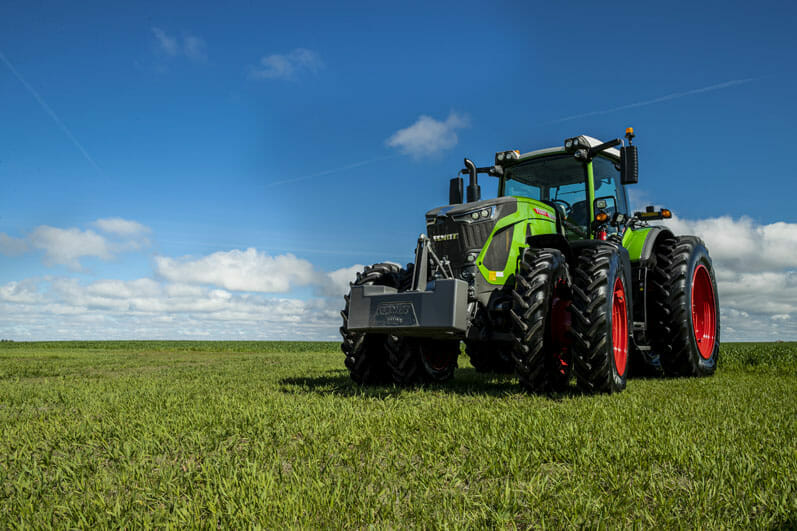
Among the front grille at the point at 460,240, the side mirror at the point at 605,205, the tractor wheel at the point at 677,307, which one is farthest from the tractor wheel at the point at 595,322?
the tractor wheel at the point at 677,307

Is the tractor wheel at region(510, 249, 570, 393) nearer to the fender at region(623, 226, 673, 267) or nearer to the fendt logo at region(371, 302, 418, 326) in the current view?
the fendt logo at region(371, 302, 418, 326)

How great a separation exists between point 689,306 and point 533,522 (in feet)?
22.2

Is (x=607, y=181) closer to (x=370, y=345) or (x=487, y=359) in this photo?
(x=487, y=359)

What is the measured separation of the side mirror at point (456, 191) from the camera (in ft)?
25.4

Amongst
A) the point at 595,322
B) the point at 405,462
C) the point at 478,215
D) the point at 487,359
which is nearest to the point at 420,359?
the point at 478,215

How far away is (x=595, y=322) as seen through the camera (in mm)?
5566

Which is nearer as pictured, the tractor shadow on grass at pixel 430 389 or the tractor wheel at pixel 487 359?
the tractor shadow on grass at pixel 430 389

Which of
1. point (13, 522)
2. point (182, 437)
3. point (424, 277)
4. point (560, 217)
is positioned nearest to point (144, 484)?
point (13, 522)

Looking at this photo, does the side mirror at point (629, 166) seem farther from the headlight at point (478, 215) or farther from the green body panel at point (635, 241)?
the headlight at point (478, 215)

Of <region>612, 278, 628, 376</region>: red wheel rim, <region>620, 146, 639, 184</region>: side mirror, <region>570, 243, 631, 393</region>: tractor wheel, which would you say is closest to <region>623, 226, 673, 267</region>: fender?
<region>620, 146, 639, 184</region>: side mirror

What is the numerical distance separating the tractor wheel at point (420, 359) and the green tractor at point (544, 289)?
1 cm

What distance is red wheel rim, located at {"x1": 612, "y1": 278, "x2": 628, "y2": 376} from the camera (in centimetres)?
635

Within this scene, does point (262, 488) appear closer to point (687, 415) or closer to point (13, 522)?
point (13, 522)

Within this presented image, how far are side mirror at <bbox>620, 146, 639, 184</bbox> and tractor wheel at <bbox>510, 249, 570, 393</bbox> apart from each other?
69.9 inches
